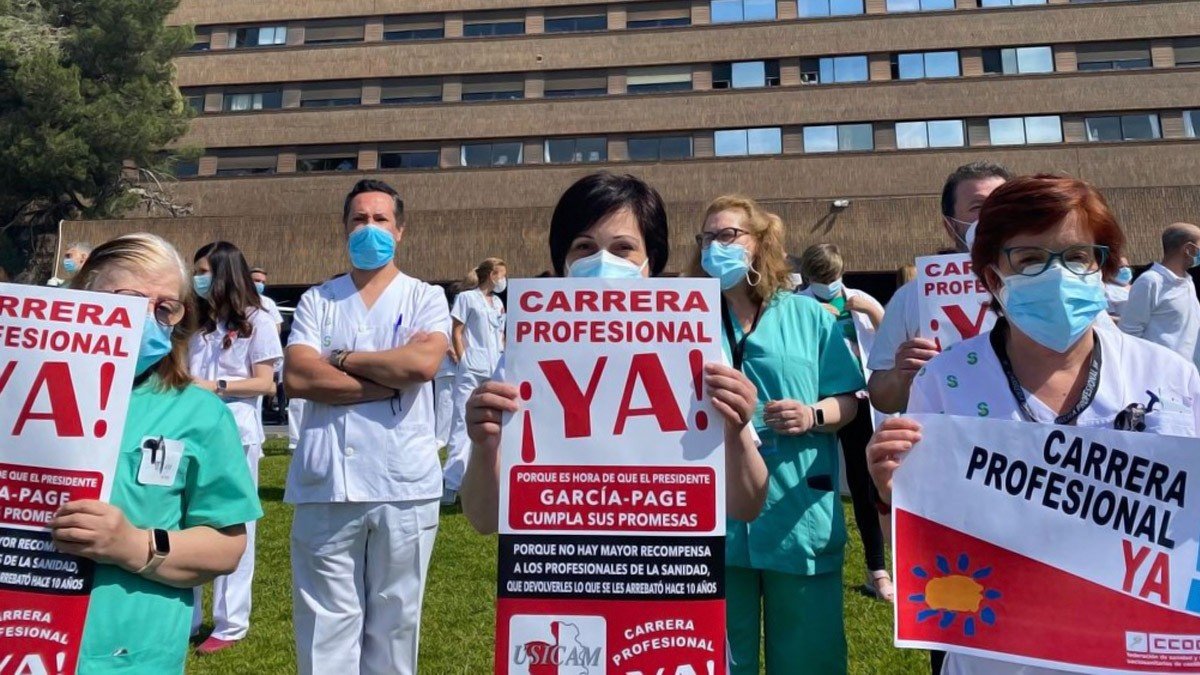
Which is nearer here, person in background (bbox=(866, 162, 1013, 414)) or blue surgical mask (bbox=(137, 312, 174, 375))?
blue surgical mask (bbox=(137, 312, 174, 375))

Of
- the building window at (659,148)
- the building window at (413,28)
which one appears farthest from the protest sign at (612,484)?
the building window at (413,28)

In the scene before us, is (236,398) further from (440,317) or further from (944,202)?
(944,202)

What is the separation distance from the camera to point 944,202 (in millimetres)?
3682

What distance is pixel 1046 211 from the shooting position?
2143 mm

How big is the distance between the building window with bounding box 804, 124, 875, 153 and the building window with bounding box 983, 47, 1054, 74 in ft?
17.2

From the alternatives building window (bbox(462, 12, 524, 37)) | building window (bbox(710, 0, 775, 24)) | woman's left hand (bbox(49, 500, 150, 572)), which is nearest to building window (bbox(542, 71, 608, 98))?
building window (bbox(462, 12, 524, 37))

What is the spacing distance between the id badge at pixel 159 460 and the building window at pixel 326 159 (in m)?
37.5

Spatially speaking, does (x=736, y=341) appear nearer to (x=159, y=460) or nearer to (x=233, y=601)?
(x=159, y=460)

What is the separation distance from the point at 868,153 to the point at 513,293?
34377mm

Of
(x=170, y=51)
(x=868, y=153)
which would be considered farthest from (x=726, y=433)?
(x=170, y=51)

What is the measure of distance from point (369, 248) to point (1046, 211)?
2741 millimetres

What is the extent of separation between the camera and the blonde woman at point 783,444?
115 inches

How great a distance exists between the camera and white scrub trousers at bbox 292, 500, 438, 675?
3.60 m

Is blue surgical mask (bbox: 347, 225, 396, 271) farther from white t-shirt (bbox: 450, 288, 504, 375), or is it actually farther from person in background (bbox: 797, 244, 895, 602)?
white t-shirt (bbox: 450, 288, 504, 375)
